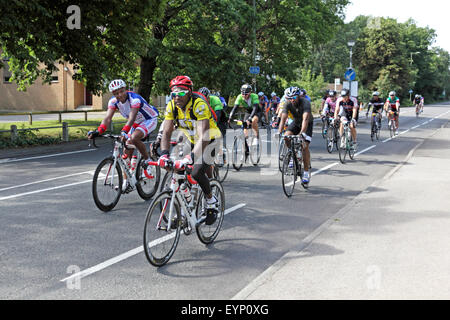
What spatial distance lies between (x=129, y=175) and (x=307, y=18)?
26406 mm

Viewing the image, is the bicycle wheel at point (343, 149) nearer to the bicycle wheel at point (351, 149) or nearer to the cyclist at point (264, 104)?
the bicycle wheel at point (351, 149)

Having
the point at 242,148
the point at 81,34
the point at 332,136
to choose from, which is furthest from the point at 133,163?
the point at 81,34

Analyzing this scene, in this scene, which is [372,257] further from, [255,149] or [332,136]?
[332,136]

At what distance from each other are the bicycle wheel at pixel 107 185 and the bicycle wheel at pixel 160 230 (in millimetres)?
2414

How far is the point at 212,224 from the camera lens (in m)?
6.04

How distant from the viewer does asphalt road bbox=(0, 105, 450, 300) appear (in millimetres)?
4645

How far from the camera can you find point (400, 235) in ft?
20.2

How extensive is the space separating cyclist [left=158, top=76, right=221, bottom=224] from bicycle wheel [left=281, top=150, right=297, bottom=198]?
314 cm

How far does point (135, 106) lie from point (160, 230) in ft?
11.0

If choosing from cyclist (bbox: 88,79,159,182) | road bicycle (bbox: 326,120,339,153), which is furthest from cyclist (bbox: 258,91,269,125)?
cyclist (bbox: 88,79,159,182)

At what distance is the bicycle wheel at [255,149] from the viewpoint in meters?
12.6

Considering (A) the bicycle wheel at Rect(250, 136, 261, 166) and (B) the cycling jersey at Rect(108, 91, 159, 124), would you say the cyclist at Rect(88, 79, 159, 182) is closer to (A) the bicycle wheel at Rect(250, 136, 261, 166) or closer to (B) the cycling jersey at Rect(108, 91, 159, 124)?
(B) the cycling jersey at Rect(108, 91, 159, 124)

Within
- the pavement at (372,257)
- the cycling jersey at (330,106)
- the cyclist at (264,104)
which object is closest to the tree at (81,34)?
the cycling jersey at (330,106)
